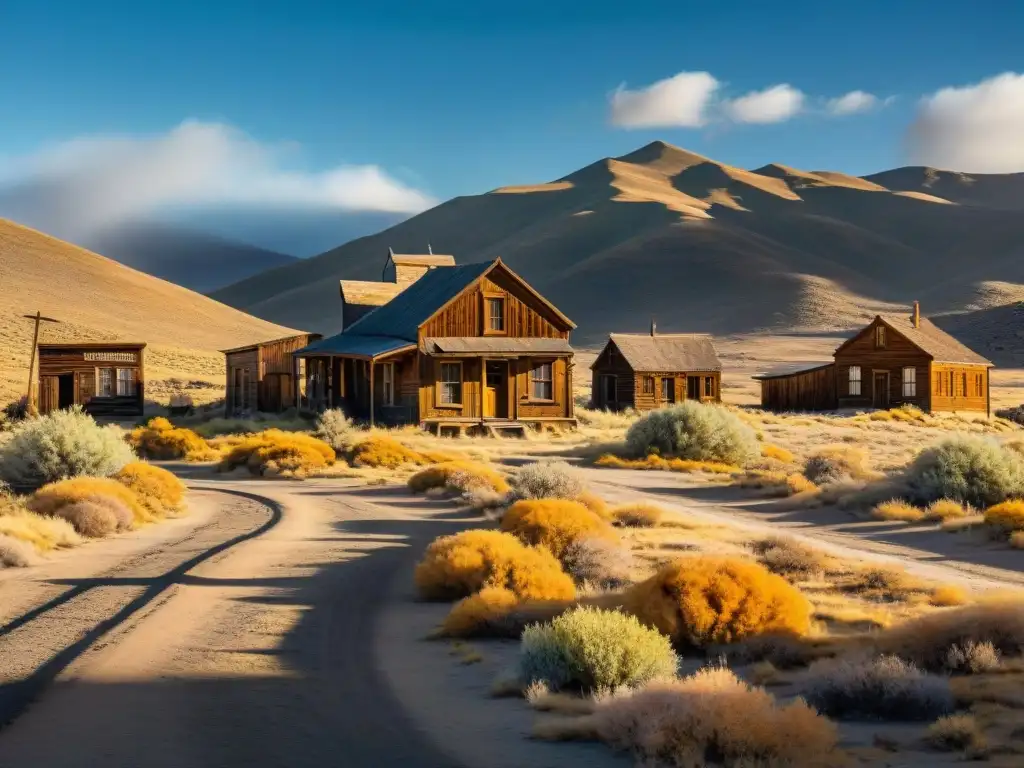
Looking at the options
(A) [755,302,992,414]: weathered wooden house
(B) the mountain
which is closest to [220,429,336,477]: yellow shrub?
(A) [755,302,992,414]: weathered wooden house

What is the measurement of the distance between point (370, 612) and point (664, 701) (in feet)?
18.1

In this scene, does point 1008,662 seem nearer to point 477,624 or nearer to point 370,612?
point 477,624

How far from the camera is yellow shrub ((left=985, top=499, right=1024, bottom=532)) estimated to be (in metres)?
17.6

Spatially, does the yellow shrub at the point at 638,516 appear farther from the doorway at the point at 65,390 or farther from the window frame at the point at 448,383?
the doorway at the point at 65,390

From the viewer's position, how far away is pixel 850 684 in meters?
7.68

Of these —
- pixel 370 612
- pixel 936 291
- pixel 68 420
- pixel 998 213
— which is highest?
pixel 998 213

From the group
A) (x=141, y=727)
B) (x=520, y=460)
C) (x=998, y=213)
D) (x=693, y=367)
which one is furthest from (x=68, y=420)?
(x=998, y=213)

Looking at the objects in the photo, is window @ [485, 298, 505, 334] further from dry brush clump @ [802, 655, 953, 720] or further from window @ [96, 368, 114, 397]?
dry brush clump @ [802, 655, 953, 720]

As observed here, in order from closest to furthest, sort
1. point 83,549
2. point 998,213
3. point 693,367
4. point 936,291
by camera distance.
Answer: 1. point 83,549
2. point 693,367
3. point 936,291
4. point 998,213

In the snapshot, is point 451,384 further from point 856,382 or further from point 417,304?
point 856,382

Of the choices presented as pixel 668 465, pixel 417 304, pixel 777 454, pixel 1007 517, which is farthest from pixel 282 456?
pixel 1007 517

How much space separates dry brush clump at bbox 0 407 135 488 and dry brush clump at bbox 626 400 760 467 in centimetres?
1505

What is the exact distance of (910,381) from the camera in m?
53.2

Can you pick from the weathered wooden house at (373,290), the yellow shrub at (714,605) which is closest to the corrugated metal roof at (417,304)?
the weathered wooden house at (373,290)
